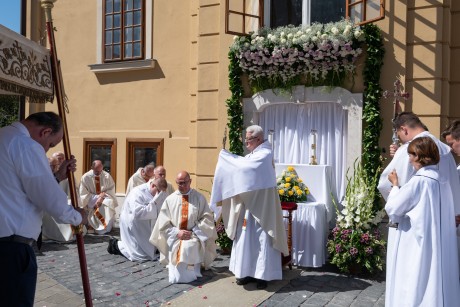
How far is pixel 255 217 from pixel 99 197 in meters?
4.72

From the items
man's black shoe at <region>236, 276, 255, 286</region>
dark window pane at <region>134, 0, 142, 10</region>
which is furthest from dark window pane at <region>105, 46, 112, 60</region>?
man's black shoe at <region>236, 276, 255, 286</region>

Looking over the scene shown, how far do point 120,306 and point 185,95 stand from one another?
5.84m

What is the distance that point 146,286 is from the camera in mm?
6098

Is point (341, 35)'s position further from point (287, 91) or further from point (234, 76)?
point (234, 76)

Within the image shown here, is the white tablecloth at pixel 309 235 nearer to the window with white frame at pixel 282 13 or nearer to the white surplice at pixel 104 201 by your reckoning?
the window with white frame at pixel 282 13

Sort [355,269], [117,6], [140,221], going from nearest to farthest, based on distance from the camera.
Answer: [355,269]
[140,221]
[117,6]

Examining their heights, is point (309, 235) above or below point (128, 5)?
below

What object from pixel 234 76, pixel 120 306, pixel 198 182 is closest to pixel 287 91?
pixel 234 76

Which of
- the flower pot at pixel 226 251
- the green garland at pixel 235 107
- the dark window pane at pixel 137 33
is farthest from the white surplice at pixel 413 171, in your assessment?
the dark window pane at pixel 137 33

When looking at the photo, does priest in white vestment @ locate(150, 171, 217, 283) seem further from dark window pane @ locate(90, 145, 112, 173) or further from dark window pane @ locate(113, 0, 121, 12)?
dark window pane @ locate(113, 0, 121, 12)

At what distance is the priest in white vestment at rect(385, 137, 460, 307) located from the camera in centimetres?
416

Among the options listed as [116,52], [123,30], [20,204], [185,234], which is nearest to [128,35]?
[123,30]

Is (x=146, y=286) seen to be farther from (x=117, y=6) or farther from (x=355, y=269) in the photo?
(x=117, y=6)

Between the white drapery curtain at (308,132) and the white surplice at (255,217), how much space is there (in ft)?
7.43
